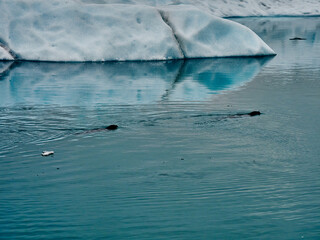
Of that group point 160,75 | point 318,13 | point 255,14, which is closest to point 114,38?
point 160,75

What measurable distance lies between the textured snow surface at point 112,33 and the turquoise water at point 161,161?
3.57 m

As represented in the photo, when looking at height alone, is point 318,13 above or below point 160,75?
below

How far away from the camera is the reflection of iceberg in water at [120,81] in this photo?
34.5 feet

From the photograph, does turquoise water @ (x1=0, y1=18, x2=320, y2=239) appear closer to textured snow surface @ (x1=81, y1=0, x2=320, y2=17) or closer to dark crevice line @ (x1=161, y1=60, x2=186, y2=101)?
dark crevice line @ (x1=161, y1=60, x2=186, y2=101)

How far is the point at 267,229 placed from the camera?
4.76 m

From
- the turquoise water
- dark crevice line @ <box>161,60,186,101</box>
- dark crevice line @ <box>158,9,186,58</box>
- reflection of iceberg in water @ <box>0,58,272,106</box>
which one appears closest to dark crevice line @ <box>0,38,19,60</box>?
reflection of iceberg in water @ <box>0,58,272,106</box>

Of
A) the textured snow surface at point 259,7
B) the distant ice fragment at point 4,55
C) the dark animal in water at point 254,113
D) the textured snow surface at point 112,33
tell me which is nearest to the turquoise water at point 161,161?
the dark animal in water at point 254,113

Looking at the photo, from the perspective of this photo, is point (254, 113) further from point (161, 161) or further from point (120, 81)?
point (120, 81)

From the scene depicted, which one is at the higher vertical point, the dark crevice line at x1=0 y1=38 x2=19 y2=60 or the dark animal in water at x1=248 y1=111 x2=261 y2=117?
the dark animal in water at x1=248 y1=111 x2=261 y2=117

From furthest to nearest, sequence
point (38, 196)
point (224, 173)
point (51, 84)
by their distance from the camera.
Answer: point (51, 84), point (224, 173), point (38, 196)

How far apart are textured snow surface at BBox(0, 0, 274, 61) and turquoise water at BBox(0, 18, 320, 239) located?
3.57m

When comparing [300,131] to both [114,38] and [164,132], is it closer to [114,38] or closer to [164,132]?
[164,132]

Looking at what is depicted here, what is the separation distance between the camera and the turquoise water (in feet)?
16.1

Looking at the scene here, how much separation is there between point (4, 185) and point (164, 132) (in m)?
2.69
